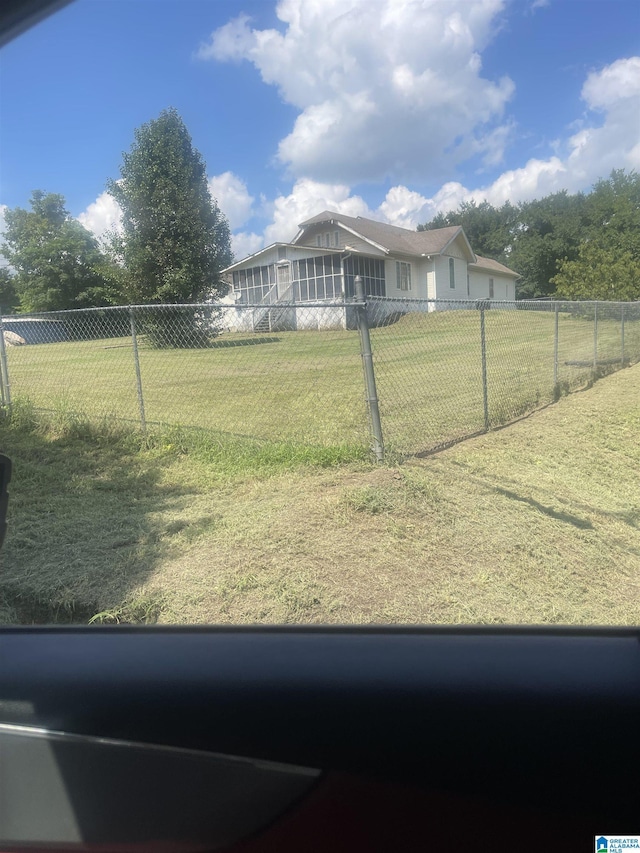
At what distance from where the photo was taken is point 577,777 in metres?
1.15

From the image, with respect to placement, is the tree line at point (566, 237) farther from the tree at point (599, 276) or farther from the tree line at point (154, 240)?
the tree line at point (154, 240)

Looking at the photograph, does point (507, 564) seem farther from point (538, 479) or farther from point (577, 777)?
point (577, 777)

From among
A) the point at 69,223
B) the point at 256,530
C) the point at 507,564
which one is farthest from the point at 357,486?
the point at 69,223

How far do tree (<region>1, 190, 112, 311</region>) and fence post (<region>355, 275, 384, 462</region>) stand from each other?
15098mm

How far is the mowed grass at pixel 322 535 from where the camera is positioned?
321 cm

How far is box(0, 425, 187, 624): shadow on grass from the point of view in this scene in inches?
131

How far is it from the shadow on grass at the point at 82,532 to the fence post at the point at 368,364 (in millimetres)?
1664

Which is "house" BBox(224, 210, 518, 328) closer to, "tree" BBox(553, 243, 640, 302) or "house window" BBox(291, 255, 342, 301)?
"house window" BBox(291, 255, 342, 301)

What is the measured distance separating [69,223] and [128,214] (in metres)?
4.21

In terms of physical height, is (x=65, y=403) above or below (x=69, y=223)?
below

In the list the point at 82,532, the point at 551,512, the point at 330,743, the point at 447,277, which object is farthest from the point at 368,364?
the point at 447,277

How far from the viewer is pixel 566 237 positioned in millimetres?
7574

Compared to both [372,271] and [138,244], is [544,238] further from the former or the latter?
[138,244]

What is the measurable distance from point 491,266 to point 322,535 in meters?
7.17
